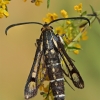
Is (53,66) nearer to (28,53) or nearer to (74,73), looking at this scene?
(74,73)

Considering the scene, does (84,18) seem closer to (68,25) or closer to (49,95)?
(68,25)

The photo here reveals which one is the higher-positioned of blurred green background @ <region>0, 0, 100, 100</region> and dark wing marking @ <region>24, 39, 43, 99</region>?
blurred green background @ <region>0, 0, 100, 100</region>

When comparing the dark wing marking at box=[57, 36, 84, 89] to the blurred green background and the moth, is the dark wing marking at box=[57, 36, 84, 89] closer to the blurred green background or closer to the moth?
the moth

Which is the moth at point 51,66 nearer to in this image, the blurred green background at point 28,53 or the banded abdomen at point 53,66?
the banded abdomen at point 53,66

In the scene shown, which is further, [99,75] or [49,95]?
[99,75]

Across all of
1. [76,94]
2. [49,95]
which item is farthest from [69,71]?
[76,94]

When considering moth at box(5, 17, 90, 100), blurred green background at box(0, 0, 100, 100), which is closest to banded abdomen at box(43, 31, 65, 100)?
moth at box(5, 17, 90, 100)
